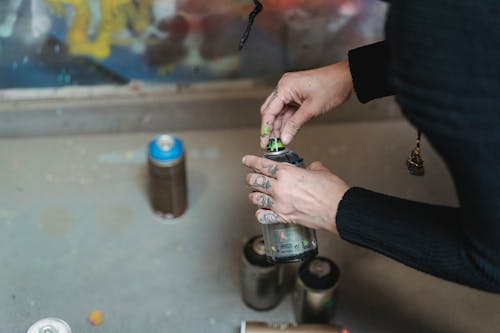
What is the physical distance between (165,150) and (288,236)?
50cm

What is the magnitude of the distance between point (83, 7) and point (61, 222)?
2.01 ft

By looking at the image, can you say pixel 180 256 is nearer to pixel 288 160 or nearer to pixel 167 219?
pixel 167 219

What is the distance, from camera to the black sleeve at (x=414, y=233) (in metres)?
1.06

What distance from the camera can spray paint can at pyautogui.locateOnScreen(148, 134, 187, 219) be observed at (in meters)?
1.65

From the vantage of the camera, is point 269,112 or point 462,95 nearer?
point 462,95

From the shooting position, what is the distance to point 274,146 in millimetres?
1270

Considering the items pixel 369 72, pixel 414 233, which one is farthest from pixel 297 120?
pixel 414 233

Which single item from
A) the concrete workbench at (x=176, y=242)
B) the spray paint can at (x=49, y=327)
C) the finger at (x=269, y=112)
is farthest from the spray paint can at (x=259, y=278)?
the spray paint can at (x=49, y=327)

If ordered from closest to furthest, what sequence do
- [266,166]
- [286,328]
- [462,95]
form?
[462,95], [266,166], [286,328]

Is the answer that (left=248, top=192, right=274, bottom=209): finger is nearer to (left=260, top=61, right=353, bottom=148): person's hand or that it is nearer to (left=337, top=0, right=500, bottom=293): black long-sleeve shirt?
(left=260, top=61, right=353, bottom=148): person's hand

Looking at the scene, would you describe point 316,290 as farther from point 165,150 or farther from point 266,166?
point 165,150

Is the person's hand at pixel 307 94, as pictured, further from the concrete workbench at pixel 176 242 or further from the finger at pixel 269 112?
the concrete workbench at pixel 176 242

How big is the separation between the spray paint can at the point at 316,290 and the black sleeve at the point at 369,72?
1.36ft

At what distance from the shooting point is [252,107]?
2.09 meters
